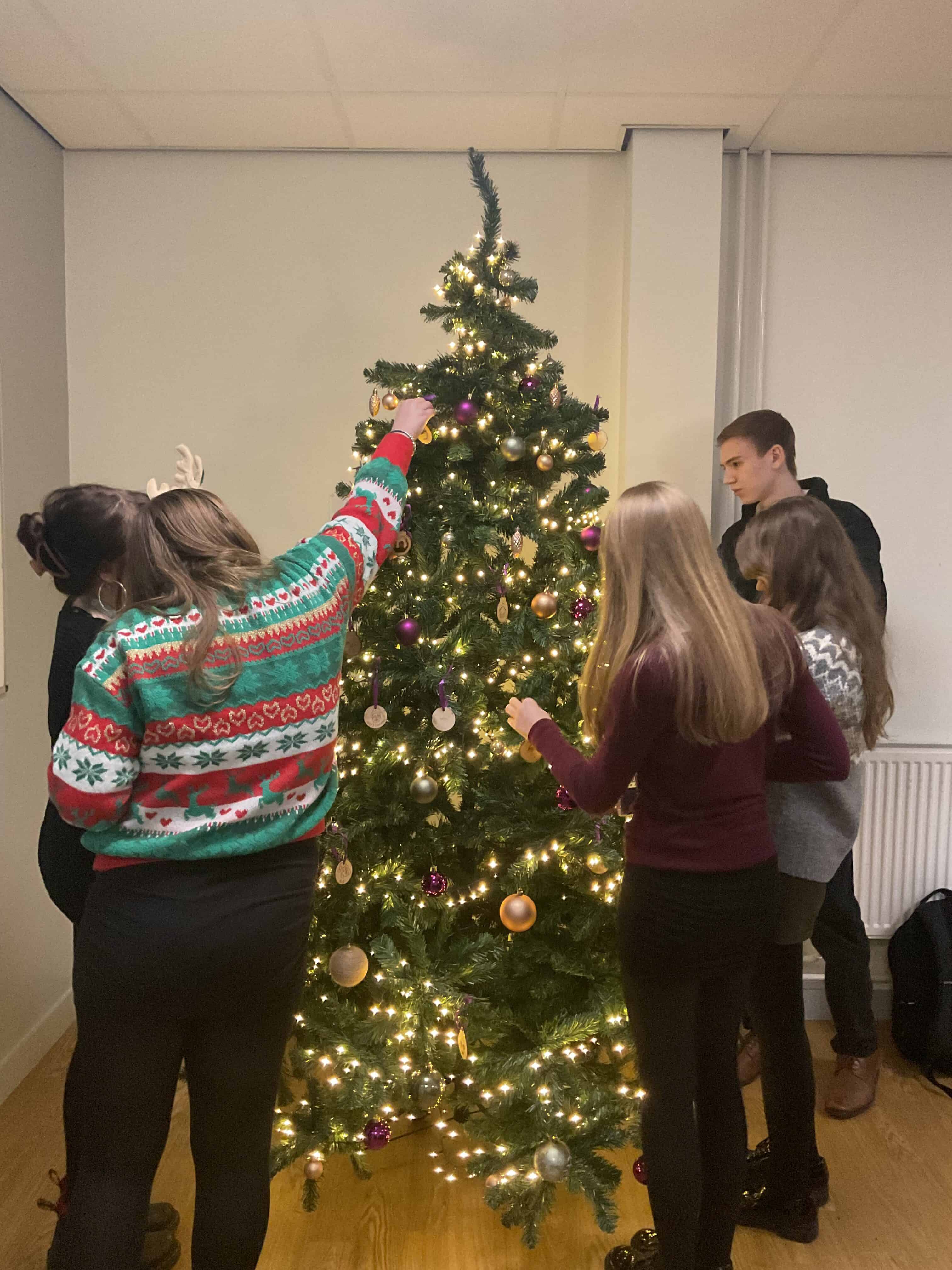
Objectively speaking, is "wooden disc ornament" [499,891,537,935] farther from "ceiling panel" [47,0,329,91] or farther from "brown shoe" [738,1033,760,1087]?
"ceiling panel" [47,0,329,91]

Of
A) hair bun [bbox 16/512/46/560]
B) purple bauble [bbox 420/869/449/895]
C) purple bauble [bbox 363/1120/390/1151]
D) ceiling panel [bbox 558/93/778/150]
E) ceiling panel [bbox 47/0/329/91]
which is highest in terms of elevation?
ceiling panel [bbox 558/93/778/150]

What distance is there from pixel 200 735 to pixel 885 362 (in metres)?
2.65

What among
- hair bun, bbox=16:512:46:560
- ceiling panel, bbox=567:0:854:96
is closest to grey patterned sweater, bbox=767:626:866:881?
hair bun, bbox=16:512:46:560

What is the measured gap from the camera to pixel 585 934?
2.02m

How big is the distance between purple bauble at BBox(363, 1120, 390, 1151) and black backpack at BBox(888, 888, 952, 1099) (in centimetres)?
167

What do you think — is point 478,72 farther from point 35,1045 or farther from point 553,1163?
point 35,1045

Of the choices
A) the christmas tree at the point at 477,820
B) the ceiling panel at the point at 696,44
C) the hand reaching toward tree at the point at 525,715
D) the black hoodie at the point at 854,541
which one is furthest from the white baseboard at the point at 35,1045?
the ceiling panel at the point at 696,44

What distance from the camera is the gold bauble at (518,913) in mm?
1884

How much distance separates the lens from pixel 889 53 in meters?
2.29

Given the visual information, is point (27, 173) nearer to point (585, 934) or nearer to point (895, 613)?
point (585, 934)

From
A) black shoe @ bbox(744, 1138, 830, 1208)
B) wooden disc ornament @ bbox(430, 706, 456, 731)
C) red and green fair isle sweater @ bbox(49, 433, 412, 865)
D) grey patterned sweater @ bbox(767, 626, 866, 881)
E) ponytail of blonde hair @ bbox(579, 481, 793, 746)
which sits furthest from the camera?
black shoe @ bbox(744, 1138, 830, 1208)

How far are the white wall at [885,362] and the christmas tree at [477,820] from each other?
125cm

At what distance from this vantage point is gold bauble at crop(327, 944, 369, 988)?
6.27 ft

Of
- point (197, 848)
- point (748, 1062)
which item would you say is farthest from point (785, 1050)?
point (197, 848)
